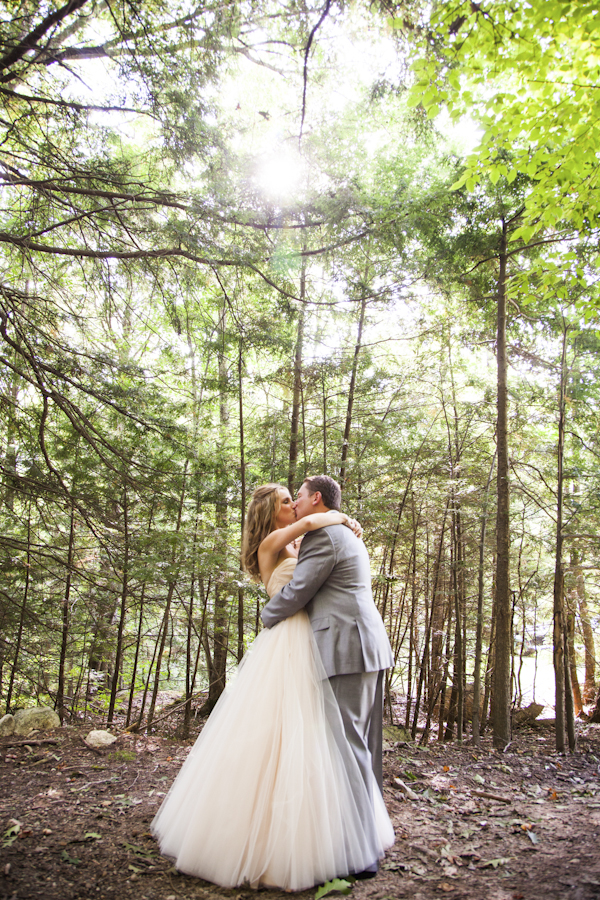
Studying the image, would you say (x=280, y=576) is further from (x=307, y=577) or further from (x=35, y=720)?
(x=35, y=720)

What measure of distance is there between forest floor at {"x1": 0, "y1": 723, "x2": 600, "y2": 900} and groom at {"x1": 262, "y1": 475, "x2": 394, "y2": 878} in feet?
1.81

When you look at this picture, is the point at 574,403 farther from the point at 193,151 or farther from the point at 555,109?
the point at 193,151

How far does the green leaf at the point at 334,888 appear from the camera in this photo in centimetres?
213

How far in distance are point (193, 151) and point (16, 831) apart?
505 centimetres

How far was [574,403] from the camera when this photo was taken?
6.77m

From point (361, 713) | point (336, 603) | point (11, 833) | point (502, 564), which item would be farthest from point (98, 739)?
point (502, 564)

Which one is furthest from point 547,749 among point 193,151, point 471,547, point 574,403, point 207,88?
point 207,88

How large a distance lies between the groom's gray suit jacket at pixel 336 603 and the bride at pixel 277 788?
0.08 metres

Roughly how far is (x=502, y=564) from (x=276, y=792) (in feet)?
15.5

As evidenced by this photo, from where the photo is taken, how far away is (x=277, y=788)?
232cm

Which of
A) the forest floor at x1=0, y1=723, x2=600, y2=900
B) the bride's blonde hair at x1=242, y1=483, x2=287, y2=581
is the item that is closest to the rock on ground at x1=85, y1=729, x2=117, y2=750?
the forest floor at x1=0, y1=723, x2=600, y2=900

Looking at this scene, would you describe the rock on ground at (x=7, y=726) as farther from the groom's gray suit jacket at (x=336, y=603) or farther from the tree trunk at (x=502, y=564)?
the tree trunk at (x=502, y=564)

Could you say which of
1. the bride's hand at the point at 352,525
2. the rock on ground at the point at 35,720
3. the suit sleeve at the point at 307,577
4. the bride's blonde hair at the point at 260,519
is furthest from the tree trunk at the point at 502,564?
the rock on ground at the point at 35,720

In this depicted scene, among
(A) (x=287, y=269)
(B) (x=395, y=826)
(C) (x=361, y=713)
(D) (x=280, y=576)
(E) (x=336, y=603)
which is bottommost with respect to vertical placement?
(B) (x=395, y=826)
